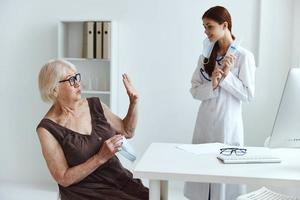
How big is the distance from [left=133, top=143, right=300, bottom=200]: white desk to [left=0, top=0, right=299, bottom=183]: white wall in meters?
1.88

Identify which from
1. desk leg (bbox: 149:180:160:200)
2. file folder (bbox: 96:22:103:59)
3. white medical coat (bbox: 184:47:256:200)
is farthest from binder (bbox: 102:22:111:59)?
desk leg (bbox: 149:180:160:200)

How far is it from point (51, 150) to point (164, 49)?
2214 millimetres

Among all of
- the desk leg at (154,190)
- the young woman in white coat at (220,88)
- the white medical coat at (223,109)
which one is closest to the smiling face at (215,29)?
the young woman in white coat at (220,88)

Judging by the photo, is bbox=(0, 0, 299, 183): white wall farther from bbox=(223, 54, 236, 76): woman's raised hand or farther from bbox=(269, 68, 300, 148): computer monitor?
bbox=(269, 68, 300, 148): computer monitor

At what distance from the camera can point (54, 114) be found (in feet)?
6.73

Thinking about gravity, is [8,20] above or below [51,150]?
above

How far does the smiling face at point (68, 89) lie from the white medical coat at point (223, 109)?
3.08 ft

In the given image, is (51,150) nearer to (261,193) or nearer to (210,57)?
(261,193)

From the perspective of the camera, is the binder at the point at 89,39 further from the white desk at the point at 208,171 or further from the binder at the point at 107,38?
the white desk at the point at 208,171

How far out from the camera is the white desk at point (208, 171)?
5.58 feet

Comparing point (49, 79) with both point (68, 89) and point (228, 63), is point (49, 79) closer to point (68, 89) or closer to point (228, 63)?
point (68, 89)

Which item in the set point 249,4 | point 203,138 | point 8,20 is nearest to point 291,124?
point 203,138

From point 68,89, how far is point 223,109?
108 centimetres

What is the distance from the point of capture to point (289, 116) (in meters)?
1.84
